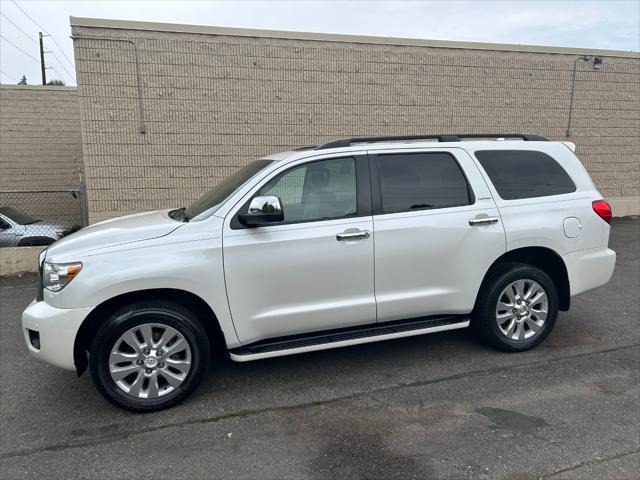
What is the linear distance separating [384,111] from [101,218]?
609 cm

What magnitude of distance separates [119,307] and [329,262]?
1612 mm

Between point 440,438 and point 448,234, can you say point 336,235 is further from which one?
point 440,438

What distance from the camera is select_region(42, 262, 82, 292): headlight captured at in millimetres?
3553

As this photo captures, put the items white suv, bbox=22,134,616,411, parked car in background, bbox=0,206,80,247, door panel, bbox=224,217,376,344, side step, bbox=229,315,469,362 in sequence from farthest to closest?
parked car in background, bbox=0,206,80,247, side step, bbox=229,315,469,362, door panel, bbox=224,217,376,344, white suv, bbox=22,134,616,411

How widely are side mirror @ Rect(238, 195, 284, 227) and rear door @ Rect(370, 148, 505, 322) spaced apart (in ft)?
2.81

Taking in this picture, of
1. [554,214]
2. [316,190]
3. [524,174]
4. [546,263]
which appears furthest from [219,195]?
[546,263]

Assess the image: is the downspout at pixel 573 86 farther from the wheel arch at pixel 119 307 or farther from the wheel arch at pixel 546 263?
the wheel arch at pixel 119 307

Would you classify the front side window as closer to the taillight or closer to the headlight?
the headlight

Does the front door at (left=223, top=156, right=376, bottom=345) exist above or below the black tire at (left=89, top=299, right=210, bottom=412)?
above

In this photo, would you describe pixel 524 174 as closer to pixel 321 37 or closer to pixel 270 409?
pixel 270 409

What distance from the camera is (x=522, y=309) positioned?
15.3 feet

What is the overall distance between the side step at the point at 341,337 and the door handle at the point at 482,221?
87 cm

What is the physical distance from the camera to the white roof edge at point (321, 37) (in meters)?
8.95

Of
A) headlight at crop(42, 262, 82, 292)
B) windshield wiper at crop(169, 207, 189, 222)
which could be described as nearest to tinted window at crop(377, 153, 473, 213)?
windshield wiper at crop(169, 207, 189, 222)
